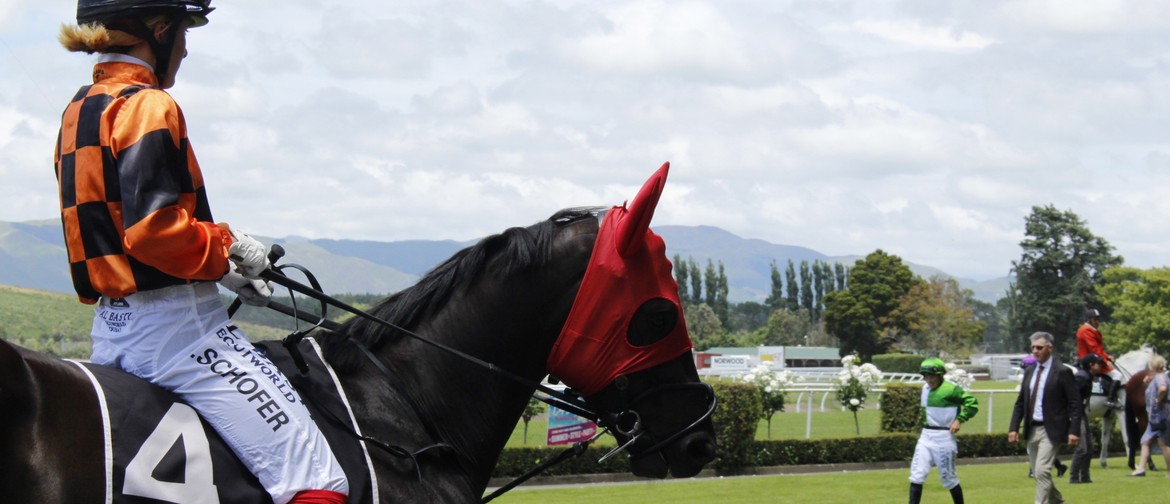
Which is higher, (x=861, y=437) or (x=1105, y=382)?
(x=1105, y=382)

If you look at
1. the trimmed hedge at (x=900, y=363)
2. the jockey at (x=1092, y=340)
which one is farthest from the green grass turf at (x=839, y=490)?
the trimmed hedge at (x=900, y=363)

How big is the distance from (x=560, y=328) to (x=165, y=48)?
1313mm

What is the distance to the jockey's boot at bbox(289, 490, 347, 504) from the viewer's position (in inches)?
100

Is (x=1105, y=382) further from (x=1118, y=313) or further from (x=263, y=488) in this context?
(x=1118, y=313)

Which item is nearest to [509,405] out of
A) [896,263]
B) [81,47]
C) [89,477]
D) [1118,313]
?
[89,477]

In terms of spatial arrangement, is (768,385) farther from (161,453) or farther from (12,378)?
(12,378)

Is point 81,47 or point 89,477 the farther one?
point 81,47

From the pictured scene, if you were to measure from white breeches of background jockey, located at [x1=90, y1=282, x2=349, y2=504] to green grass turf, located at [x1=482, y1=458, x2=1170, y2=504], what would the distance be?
380 inches

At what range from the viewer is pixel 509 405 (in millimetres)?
3256

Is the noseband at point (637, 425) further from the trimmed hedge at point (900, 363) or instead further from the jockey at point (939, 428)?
the trimmed hedge at point (900, 363)

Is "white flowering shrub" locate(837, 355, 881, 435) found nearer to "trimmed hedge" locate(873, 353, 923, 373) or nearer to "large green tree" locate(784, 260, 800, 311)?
"trimmed hedge" locate(873, 353, 923, 373)

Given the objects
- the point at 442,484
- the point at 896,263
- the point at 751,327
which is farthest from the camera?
the point at 751,327

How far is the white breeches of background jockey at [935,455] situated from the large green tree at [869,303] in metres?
57.3

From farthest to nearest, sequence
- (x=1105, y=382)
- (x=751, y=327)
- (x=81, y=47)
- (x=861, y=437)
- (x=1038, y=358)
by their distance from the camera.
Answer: (x=751, y=327) → (x=861, y=437) → (x=1105, y=382) → (x=1038, y=358) → (x=81, y=47)
